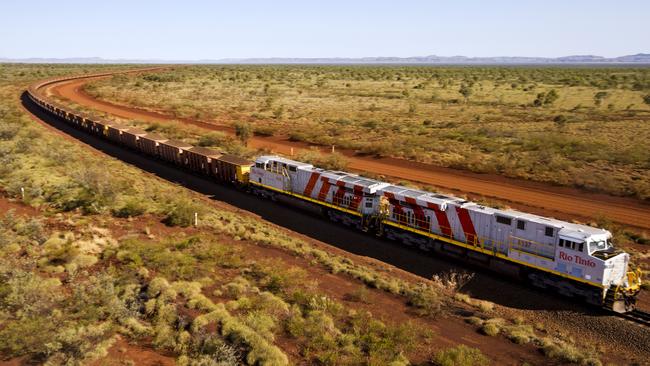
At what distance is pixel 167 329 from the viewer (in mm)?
16031

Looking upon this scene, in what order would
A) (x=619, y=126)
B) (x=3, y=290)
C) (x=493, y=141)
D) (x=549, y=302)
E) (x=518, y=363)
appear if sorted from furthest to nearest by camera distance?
(x=619, y=126) < (x=493, y=141) < (x=549, y=302) < (x=3, y=290) < (x=518, y=363)

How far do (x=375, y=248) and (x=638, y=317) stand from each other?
13217 mm

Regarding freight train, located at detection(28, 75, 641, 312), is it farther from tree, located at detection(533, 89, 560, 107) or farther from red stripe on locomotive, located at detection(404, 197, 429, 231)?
tree, located at detection(533, 89, 560, 107)

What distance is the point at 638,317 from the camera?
771 inches

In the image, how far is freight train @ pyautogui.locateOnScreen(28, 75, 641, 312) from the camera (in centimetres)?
2006

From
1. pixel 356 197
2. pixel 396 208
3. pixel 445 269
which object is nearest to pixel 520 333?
pixel 445 269

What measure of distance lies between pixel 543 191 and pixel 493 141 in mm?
15573

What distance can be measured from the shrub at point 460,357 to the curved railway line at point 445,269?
5.84 metres

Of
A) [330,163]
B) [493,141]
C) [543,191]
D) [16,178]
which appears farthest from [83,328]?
[493,141]

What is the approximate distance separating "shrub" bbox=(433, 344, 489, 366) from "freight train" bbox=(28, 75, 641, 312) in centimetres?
776

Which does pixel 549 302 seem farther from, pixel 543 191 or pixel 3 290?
pixel 3 290

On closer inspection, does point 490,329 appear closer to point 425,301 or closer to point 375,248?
point 425,301

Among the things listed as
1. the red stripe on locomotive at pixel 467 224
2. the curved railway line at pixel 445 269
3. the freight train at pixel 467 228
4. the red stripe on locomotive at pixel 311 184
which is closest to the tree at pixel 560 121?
the freight train at pixel 467 228

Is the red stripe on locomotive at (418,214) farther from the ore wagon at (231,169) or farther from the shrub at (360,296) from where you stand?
the ore wagon at (231,169)
